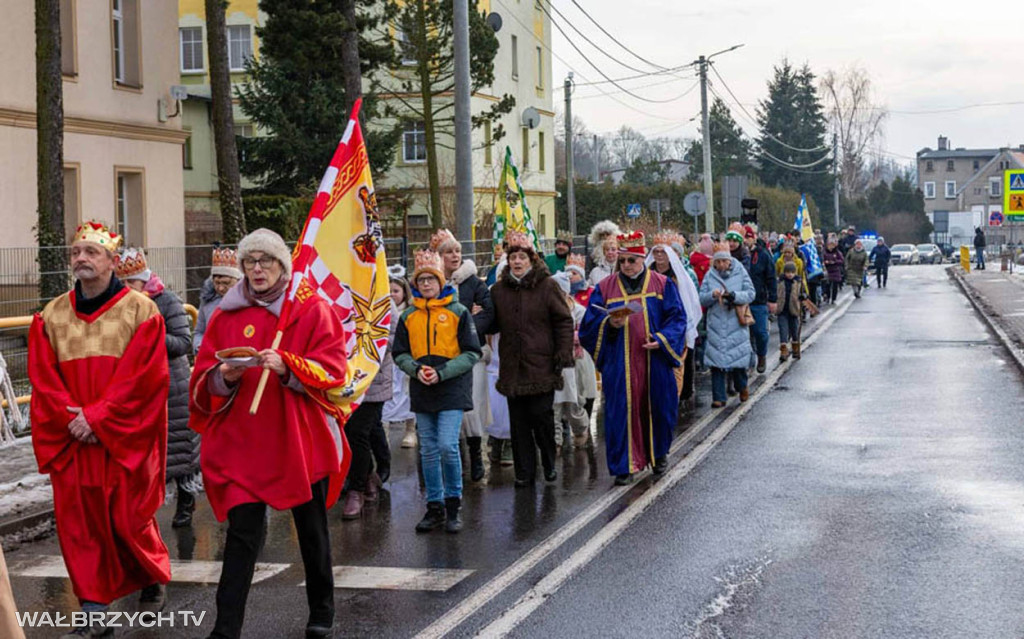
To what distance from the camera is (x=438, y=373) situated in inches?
371

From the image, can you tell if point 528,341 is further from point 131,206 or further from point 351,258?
point 131,206

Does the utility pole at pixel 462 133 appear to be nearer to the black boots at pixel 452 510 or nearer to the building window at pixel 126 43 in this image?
the black boots at pixel 452 510

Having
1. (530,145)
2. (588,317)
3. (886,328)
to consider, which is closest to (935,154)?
(530,145)

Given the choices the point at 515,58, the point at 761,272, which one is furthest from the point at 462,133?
the point at 515,58

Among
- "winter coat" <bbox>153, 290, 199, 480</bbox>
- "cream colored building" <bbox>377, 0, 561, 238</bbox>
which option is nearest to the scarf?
"winter coat" <bbox>153, 290, 199, 480</bbox>

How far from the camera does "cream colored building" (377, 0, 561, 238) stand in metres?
49.2

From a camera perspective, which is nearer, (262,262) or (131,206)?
(262,262)

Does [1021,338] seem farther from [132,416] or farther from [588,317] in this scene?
[132,416]

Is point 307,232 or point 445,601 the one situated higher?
point 307,232

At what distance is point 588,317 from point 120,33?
62.0ft

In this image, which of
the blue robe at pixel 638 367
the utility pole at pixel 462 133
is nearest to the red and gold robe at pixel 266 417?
the blue robe at pixel 638 367

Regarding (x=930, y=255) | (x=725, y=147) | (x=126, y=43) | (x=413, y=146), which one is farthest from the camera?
(x=725, y=147)

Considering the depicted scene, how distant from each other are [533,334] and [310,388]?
4268 mm

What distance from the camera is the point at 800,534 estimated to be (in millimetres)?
8906
